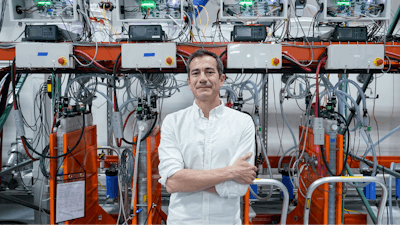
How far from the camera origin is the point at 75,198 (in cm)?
224

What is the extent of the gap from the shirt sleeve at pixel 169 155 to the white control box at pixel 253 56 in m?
0.86

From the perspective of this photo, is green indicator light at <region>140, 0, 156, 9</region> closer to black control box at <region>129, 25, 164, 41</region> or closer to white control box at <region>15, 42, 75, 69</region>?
black control box at <region>129, 25, 164, 41</region>

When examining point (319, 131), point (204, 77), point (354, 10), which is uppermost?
point (354, 10)

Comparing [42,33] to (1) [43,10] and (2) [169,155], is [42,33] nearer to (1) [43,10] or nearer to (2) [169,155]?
(1) [43,10]

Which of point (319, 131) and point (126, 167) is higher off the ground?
point (319, 131)

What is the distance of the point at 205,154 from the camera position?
1.35 m

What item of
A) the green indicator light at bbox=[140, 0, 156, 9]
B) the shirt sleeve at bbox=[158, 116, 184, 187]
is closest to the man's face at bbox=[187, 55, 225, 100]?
the shirt sleeve at bbox=[158, 116, 184, 187]

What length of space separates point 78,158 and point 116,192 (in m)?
0.89

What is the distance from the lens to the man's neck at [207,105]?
4.61 feet

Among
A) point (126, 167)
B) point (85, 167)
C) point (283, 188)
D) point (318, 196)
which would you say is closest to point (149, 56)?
point (126, 167)

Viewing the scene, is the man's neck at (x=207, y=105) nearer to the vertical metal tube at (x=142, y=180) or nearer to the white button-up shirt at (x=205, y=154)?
the white button-up shirt at (x=205, y=154)

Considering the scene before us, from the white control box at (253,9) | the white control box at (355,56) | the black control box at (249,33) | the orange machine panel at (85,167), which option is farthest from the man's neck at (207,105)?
Answer: the orange machine panel at (85,167)

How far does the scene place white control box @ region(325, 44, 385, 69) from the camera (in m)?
2.02

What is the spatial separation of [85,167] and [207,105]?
5.71 feet
